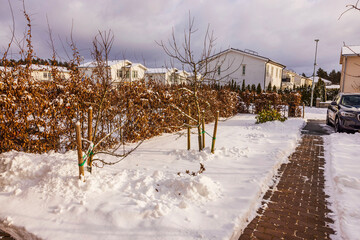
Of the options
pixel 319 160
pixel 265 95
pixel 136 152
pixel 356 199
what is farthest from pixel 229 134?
pixel 265 95

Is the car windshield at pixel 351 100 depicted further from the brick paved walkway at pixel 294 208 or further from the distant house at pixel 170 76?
the distant house at pixel 170 76

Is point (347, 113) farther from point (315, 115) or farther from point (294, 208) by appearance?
point (315, 115)

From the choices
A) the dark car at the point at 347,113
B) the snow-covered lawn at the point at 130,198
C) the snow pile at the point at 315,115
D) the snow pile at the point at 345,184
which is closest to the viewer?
the snow-covered lawn at the point at 130,198

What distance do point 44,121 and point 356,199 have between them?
253 inches

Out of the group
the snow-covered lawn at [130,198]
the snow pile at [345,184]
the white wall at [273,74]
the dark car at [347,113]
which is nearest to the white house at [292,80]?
the white wall at [273,74]

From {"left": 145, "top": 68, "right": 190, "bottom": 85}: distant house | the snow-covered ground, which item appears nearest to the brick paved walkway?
the snow-covered ground

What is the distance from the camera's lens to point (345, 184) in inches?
185

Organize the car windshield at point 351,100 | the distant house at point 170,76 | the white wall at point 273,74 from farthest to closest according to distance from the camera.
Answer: the white wall at point 273,74 → the car windshield at point 351,100 → the distant house at point 170,76

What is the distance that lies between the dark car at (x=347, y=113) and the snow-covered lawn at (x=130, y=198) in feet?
20.0

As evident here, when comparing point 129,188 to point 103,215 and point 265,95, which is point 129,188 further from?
point 265,95

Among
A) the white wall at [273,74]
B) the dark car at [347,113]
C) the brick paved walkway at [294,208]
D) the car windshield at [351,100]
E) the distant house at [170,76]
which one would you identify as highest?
the white wall at [273,74]

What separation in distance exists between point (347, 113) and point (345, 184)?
6.26m

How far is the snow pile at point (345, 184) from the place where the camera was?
3.37 m

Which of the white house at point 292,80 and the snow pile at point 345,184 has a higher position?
the white house at point 292,80
